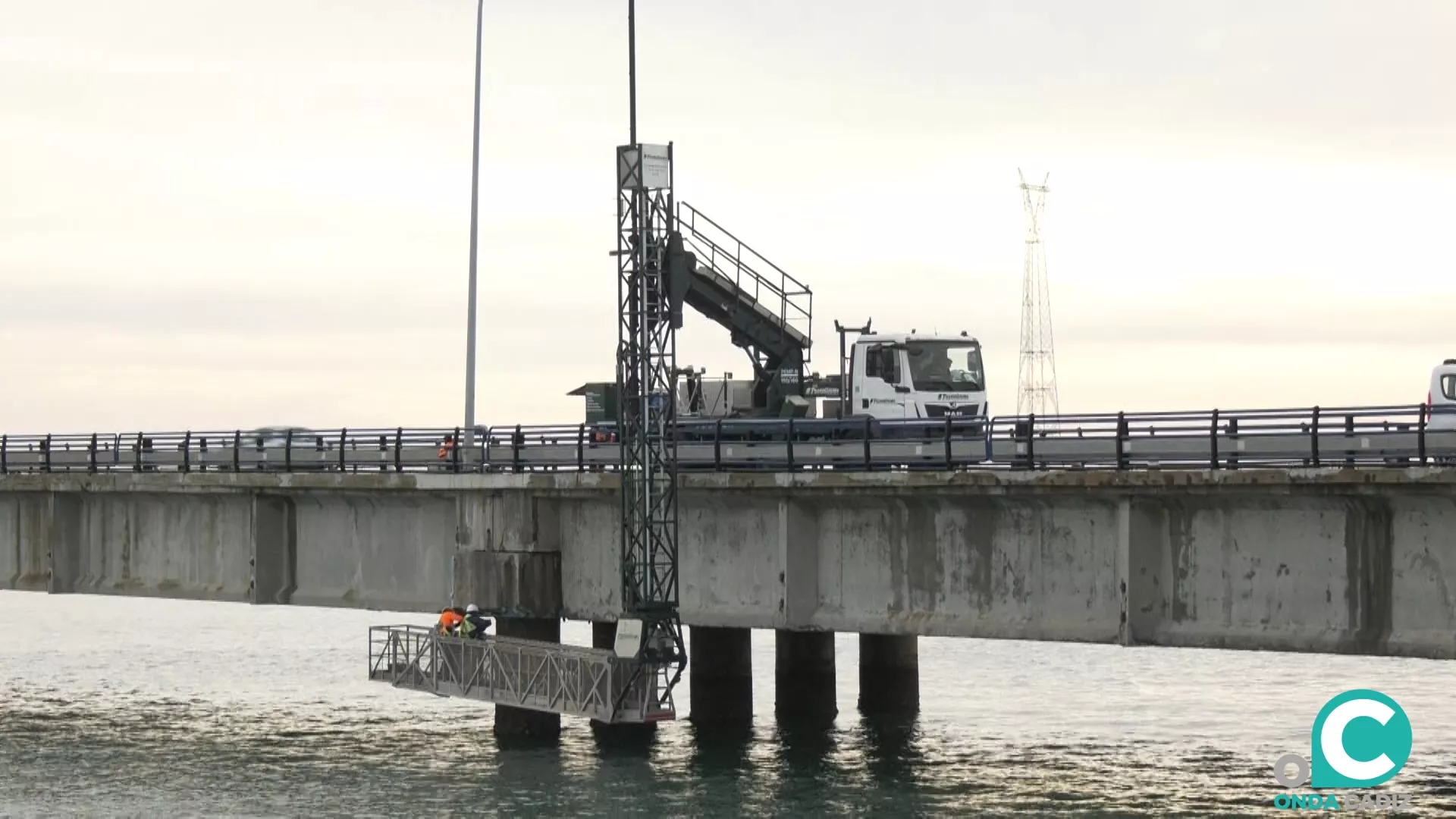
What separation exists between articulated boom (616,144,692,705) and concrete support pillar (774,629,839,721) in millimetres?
8832

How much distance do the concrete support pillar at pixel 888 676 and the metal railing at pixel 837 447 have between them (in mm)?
8518

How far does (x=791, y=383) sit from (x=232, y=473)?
1435 cm

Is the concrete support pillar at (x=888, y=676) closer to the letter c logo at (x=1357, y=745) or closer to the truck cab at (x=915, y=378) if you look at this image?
the truck cab at (x=915, y=378)

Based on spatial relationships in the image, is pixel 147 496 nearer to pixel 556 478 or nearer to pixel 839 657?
pixel 556 478

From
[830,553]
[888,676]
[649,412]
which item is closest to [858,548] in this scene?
[830,553]

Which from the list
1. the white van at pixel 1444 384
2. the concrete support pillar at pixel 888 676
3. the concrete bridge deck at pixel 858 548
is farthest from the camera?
the concrete support pillar at pixel 888 676

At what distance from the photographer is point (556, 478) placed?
138 feet

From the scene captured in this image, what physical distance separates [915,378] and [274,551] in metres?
16.2

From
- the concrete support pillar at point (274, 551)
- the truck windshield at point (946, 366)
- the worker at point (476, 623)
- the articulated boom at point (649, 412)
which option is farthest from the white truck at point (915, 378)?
the concrete support pillar at point (274, 551)

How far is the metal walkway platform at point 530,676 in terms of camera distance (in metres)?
39.5

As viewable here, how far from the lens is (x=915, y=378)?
46.7 metres

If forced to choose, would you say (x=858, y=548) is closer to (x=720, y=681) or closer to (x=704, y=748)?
(x=704, y=748)

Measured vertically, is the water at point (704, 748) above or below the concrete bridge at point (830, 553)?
below

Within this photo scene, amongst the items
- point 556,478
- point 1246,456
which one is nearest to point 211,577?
point 556,478
